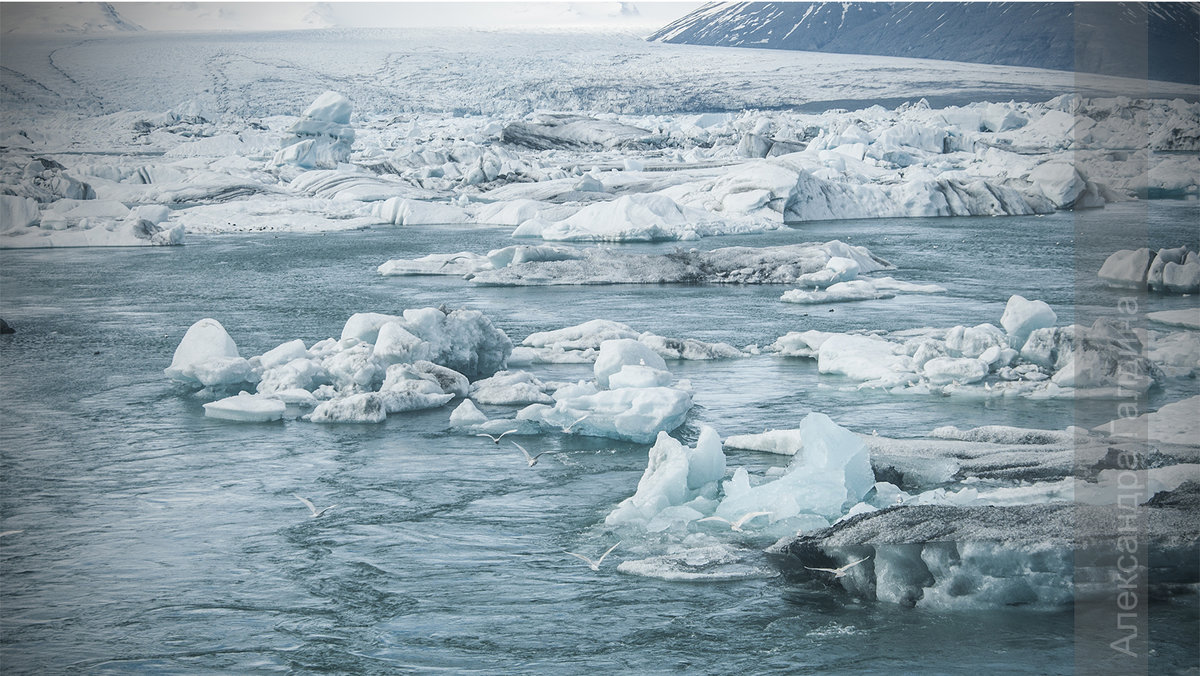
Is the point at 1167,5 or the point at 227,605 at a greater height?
the point at 1167,5

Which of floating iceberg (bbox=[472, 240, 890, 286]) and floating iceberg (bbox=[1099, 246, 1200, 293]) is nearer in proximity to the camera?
floating iceberg (bbox=[1099, 246, 1200, 293])

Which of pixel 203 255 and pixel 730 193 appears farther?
pixel 730 193

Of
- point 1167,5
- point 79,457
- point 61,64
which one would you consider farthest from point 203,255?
point 1167,5

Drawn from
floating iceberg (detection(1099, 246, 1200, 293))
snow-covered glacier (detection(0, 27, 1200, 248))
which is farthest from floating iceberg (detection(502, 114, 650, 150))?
floating iceberg (detection(1099, 246, 1200, 293))

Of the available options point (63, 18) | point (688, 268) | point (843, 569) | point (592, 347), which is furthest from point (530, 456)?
point (63, 18)

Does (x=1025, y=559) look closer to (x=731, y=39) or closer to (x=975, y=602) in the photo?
(x=975, y=602)

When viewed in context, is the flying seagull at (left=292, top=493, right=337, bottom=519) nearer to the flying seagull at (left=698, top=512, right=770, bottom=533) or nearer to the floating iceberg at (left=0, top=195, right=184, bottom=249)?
the flying seagull at (left=698, top=512, right=770, bottom=533)
